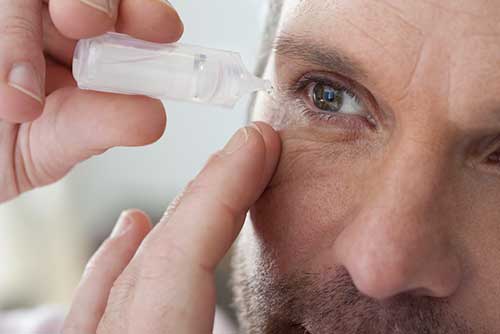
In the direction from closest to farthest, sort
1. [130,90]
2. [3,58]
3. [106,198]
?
[3,58] < [130,90] < [106,198]

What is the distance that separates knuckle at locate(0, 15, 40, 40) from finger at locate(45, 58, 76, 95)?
8.2 inches

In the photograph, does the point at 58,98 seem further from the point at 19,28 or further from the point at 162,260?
the point at 162,260

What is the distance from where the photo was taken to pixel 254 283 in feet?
4.41

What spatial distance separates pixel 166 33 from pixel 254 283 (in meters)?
0.49

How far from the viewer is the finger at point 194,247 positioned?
3.67ft

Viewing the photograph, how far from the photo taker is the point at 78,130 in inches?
51.1

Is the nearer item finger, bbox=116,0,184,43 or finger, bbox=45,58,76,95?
finger, bbox=116,0,184,43

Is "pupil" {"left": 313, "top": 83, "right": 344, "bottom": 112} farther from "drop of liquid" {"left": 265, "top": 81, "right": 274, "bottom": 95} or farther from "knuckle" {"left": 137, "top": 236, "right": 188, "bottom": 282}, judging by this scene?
"knuckle" {"left": 137, "top": 236, "right": 188, "bottom": 282}

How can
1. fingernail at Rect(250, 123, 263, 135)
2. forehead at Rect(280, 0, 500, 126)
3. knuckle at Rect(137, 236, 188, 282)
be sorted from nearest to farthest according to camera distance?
forehead at Rect(280, 0, 500, 126), knuckle at Rect(137, 236, 188, 282), fingernail at Rect(250, 123, 263, 135)

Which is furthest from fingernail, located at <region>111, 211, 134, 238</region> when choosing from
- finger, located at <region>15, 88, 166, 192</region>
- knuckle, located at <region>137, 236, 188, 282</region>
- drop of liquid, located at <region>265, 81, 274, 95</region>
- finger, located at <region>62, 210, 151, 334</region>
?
drop of liquid, located at <region>265, 81, 274, 95</region>

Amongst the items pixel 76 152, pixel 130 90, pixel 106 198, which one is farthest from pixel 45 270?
pixel 130 90

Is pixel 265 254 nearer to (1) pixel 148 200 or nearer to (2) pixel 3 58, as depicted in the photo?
(2) pixel 3 58

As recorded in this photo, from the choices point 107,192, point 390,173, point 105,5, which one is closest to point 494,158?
point 390,173

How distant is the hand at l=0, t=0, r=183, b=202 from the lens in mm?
1061
